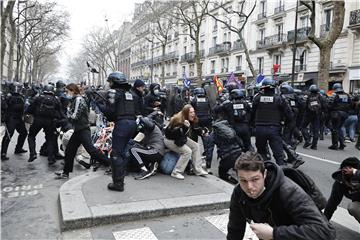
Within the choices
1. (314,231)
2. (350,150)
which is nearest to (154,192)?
(314,231)

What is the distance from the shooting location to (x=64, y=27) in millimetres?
30047

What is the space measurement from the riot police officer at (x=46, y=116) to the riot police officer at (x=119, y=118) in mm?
2799

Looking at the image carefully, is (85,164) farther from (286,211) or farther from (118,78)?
(286,211)

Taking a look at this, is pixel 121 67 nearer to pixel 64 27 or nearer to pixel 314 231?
pixel 64 27

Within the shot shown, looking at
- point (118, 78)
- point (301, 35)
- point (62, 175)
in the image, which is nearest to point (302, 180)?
point (118, 78)

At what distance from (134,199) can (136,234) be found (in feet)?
3.04

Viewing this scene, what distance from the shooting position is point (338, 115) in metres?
10.4

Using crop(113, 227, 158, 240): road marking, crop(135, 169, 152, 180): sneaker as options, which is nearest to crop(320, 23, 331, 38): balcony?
crop(135, 169, 152, 180): sneaker

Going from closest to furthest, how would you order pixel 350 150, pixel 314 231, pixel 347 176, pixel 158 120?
1. pixel 314 231
2. pixel 347 176
3. pixel 158 120
4. pixel 350 150

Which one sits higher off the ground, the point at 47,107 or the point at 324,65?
the point at 324,65

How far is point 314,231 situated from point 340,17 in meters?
15.9

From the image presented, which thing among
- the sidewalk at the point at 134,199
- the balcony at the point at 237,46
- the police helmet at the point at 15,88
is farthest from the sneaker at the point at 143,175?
the balcony at the point at 237,46

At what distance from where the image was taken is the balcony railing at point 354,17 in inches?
989

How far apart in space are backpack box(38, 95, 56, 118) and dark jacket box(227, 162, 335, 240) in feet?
19.9
